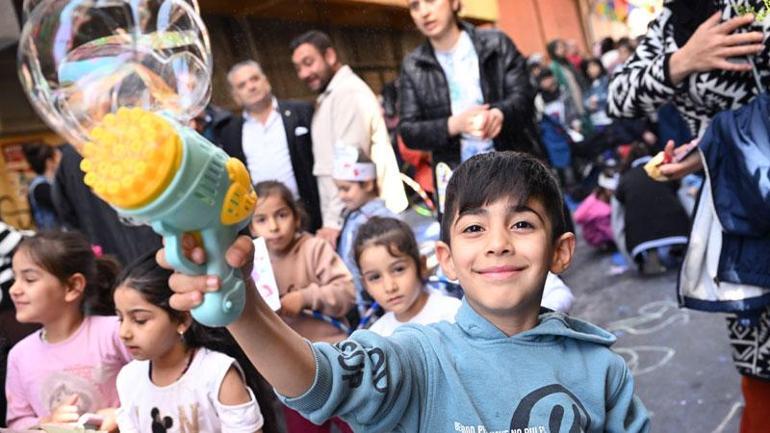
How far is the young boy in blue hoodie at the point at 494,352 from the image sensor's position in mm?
1006

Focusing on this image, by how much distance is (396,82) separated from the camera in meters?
2.46

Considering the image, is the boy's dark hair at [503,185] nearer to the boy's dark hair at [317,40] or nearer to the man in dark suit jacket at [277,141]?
the boy's dark hair at [317,40]

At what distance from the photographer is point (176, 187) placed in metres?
0.75

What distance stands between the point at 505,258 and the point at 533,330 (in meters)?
0.12

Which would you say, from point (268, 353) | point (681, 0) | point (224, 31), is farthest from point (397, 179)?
point (268, 353)

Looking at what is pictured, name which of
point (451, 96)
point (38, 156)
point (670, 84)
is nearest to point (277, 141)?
→ point (451, 96)

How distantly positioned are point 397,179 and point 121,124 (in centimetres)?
170

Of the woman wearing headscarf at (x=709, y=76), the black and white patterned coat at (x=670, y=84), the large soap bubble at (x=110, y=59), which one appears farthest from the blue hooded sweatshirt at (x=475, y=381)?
the black and white patterned coat at (x=670, y=84)

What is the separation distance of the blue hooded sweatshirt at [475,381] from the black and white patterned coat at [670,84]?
2.60 ft

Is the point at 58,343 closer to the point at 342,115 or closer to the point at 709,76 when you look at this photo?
the point at 342,115

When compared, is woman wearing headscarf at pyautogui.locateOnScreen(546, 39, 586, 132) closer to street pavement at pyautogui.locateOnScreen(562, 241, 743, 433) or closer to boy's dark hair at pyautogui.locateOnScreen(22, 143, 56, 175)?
street pavement at pyautogui.locateOnScreen(562, 241, 743, 433)

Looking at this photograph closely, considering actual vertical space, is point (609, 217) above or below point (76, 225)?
below

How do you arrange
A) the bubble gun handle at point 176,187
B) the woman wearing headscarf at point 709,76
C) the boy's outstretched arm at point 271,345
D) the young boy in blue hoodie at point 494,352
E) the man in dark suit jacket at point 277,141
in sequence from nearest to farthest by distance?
the bubble gun handle at point 176,187 → the boy's outstretched arm at point 271,345 → the young boy in blue hoodie at point 494,352 → the woman wearing headscarf at point 709,76 → the man in dark suit jacket at point 277,141

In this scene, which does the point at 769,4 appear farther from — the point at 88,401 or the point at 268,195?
the point at 88,401
